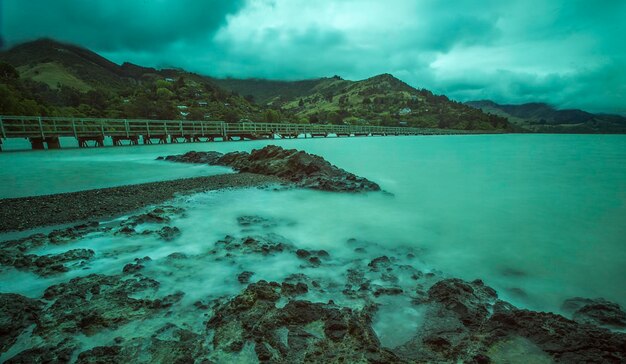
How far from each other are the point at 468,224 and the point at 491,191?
15.0ft

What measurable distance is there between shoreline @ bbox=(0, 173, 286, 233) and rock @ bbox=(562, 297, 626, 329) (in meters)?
7.53

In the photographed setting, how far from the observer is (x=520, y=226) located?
21.0 feet

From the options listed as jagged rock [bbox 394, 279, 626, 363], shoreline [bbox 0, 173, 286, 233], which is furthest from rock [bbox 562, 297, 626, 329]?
shoreline [bbox 0, 173, 286, 233]

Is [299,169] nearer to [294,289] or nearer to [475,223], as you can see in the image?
[475,223]

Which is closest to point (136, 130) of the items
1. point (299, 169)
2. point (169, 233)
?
point (299, 169)

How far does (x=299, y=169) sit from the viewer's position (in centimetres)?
1116

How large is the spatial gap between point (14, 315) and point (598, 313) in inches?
216

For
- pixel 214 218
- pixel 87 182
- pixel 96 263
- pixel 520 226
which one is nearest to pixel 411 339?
pixel 96 263

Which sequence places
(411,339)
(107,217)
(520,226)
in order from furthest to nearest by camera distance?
(520,226)
(107,217)
(411,339)

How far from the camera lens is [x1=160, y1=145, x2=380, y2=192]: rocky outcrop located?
9.48m

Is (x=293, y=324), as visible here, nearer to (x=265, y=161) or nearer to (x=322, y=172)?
(x=322, y=172)

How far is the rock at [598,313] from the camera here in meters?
2.89

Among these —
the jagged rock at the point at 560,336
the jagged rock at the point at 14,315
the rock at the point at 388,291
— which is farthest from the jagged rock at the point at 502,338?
the jagged rock at the point at 14,315

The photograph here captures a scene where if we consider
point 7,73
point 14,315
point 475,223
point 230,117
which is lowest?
point 475,223
